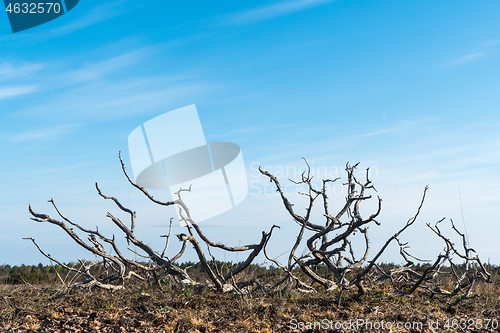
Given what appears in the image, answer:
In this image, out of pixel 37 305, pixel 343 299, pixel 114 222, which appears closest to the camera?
pixel 37 305

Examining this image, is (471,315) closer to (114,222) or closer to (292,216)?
(292,216)

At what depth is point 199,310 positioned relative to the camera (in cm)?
576

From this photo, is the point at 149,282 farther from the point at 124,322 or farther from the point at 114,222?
the point at 124,322

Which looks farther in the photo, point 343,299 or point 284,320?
point 343,299

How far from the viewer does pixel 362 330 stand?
522 centimetres

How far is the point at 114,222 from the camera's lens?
6848 millimetres

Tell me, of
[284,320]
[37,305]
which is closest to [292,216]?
[284,320]

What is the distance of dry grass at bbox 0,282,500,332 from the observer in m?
5.20

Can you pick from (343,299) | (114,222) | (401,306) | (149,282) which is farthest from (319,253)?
(114,222)

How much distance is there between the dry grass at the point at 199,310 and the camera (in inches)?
205

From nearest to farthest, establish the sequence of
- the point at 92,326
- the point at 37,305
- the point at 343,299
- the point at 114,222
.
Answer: the point at 92,326, the point at 37,305, the point at 343,299, the point at 114,222

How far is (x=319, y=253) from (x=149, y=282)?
2872 mm

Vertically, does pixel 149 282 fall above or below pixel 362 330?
above

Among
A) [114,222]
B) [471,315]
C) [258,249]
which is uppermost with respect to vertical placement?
[114,222]
